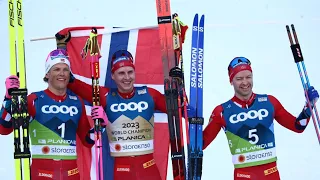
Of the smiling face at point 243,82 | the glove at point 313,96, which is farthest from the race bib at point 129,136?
the glove at point 313,96

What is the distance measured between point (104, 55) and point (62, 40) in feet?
1.26

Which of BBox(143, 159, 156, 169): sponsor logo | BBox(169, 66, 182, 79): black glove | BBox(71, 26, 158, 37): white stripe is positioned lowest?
BBox(143, 159, 156, 169): sponsor logo

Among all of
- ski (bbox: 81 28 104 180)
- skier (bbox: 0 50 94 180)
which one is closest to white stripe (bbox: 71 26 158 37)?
ski (bbox: 81 28 104 180)

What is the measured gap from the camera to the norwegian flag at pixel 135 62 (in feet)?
19.9

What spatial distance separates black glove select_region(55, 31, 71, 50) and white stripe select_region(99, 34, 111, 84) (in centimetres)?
31

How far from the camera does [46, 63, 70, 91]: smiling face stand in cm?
559

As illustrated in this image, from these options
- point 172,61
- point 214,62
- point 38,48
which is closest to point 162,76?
point 172,61

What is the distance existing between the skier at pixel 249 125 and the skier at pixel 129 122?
47cm

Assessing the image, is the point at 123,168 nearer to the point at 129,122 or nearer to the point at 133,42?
the point at 129,122

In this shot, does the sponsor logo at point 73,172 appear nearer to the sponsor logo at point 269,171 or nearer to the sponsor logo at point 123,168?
the sponsor logo at point 123,168

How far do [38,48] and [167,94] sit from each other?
3337 mm

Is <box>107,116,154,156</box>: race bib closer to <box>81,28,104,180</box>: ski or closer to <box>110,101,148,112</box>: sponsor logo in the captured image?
<box>110,101,148,112</box>: sponsor logo

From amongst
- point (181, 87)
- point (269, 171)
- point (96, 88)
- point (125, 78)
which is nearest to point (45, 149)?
point (96, 88)

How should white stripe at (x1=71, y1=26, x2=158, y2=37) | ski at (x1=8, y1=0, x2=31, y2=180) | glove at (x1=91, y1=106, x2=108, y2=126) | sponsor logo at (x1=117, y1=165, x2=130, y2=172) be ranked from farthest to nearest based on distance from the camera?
white stripe at (x1=71, y1=26, x2=158, y2=37) → sponsor logo at (x1=117, y1=165, x2=130, y2=172) → glove at (x1=91, y1=106, x2=108, y2=126) → ski at (x1=8, y1=0, x2=31, y2=180)
